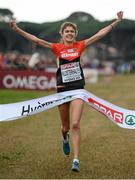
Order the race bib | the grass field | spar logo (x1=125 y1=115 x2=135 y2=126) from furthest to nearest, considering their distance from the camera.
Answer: spar logo (x1=125 y1=115 x2=135 y2=126), the race bib, the grass field

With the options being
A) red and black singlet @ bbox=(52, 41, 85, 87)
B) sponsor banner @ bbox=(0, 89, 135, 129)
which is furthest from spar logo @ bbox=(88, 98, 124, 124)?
red and black singlet @ bbox=(52, 41, 85, 87)

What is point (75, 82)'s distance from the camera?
832cm

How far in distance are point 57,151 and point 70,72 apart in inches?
85.6

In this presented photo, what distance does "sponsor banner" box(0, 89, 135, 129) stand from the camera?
27.2 ft

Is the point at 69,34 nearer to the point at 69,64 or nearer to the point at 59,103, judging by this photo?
the point at 69,64

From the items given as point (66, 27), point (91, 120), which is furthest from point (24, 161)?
point (91, 120)

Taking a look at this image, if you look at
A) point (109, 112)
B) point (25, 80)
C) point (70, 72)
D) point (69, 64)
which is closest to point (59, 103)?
point (70, 72)

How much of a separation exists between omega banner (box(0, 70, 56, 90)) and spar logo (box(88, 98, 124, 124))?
677 inches

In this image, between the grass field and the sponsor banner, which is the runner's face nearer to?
the sponsor banner

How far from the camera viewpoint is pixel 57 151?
32.3 feet

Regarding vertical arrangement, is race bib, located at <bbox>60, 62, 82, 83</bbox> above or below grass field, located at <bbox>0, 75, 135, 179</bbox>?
above

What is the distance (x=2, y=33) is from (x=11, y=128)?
159ft

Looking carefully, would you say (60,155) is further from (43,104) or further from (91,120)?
(91,120)

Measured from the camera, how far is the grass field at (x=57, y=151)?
788cm
